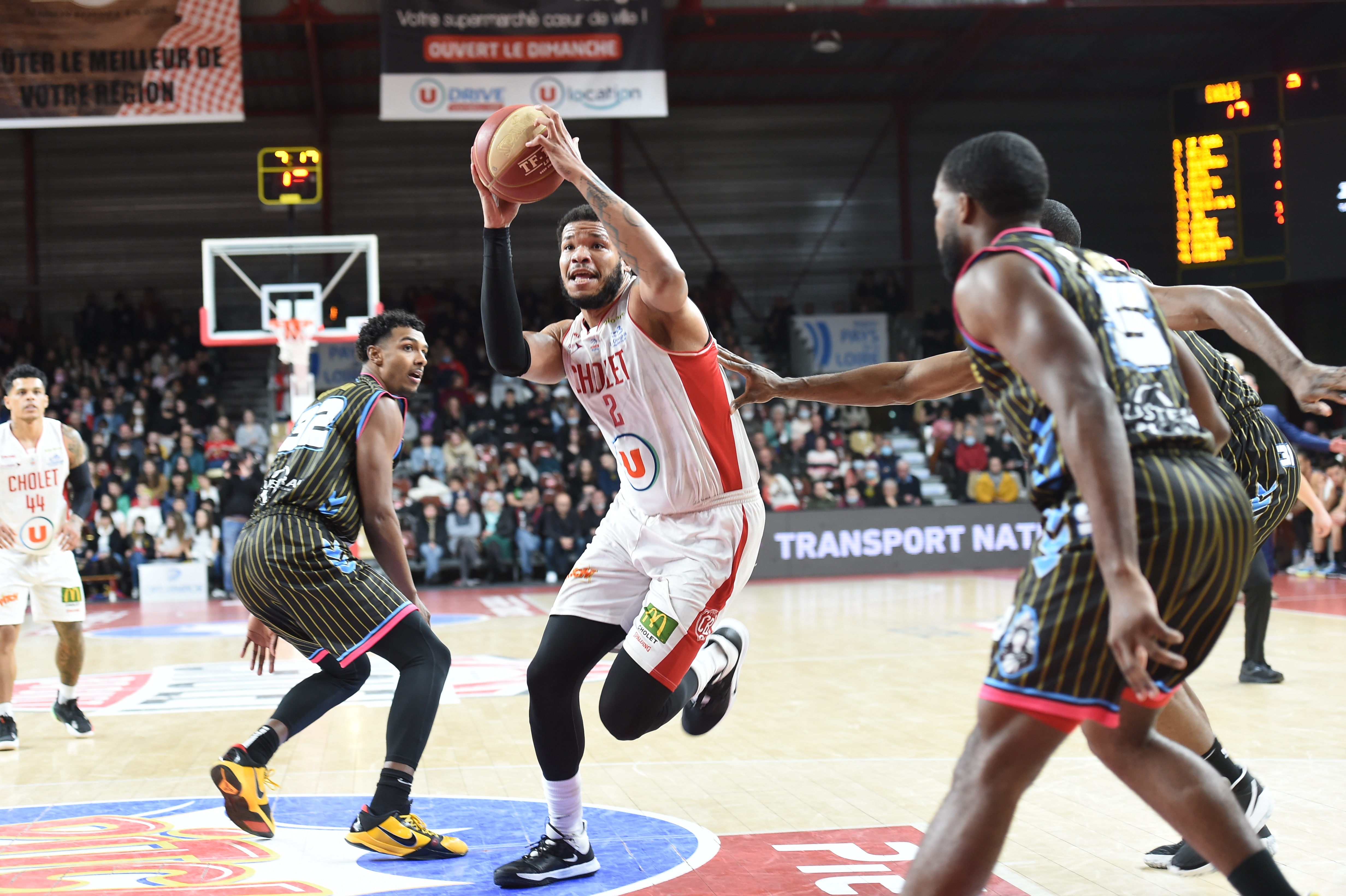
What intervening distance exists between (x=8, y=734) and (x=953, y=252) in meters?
5.88

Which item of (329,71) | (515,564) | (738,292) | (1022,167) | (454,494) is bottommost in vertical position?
(515,564)

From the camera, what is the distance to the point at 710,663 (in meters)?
4.30

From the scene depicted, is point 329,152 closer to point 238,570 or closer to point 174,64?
point 174,64

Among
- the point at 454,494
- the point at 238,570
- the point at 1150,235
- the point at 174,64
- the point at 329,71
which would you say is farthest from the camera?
the point at 1150,235

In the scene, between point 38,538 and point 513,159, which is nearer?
point 513,159

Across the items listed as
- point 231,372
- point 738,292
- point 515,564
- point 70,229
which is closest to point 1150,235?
point 738,292

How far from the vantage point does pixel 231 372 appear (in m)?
22.4

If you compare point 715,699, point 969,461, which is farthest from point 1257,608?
point 969,461

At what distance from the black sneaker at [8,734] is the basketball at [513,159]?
4.37 m

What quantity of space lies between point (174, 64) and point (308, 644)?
488 inches

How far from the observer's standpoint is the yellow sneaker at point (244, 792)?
407cm

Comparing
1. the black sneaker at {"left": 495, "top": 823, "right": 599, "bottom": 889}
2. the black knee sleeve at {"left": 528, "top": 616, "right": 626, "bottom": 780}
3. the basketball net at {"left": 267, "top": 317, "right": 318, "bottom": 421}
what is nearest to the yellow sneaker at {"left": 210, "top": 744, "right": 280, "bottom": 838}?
the black sneaker at {"left": 495, "top": 823, "right": 599, "bottom": 889}

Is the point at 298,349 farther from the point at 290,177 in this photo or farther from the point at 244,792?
the point at 244,792

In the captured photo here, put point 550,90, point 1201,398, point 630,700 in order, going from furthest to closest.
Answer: point 550,90 → point 630,700 → point 1201,398
